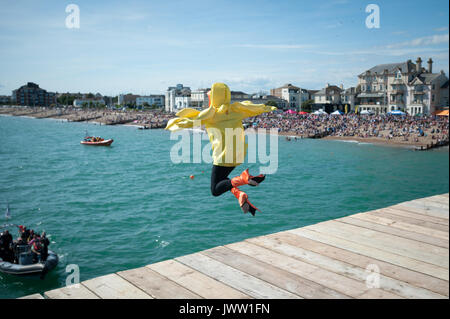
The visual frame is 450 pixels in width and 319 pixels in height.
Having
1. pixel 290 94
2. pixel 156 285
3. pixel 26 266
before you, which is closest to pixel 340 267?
pixel 156 285

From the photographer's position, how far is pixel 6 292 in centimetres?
1808

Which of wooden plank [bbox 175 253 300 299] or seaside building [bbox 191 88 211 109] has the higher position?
seaside building [bbox 191 88 211 109]

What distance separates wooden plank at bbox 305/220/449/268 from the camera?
476 inches

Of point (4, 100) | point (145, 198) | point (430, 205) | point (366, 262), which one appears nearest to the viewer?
point (4, 100)

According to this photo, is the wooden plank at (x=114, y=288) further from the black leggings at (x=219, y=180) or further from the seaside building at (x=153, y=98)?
the black leggings at (x=219, y=180)

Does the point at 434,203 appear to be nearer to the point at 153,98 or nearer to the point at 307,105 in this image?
the point at 307,105

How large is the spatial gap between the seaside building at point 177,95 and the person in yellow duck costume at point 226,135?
2.02ft

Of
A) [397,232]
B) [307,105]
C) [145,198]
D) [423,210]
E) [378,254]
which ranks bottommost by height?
[145,198]

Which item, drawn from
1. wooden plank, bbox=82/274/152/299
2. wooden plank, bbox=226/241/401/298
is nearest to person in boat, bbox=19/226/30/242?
wooden plank, bbox=82/274/152/299

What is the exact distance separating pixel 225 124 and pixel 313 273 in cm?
922

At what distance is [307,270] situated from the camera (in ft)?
37.2

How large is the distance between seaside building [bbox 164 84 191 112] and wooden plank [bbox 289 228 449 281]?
1015 cm

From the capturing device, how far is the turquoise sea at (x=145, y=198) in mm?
18250

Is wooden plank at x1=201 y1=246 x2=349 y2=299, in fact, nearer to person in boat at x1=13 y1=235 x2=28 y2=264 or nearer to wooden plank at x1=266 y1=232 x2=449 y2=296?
wooden plank at x1=266 y1=232 x2=449 y2=296
